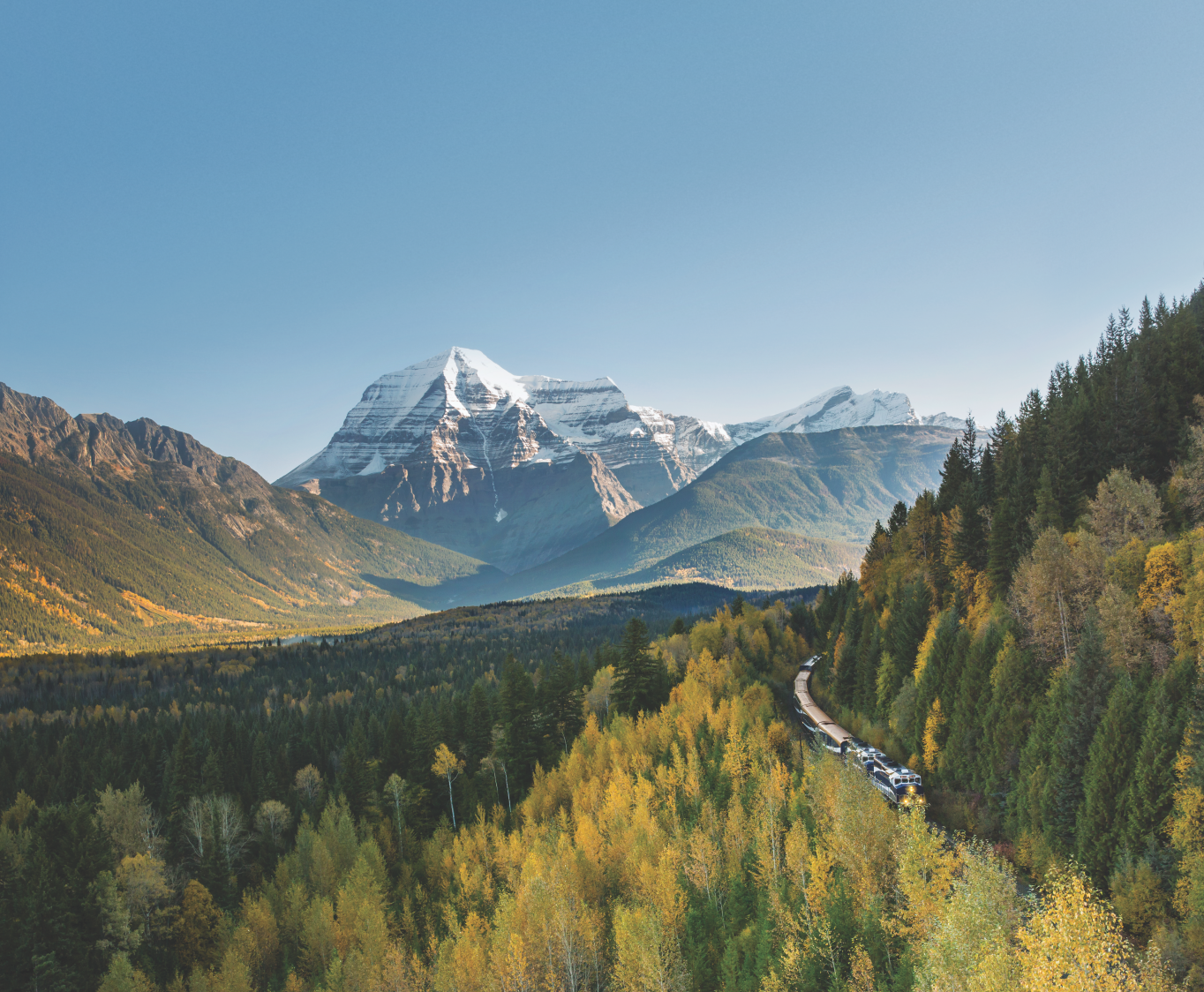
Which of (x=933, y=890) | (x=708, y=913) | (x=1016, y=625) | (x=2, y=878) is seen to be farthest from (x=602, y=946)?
(x=2, y=878)

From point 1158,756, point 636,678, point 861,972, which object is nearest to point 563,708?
point 636,678

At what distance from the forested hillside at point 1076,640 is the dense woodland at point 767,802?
31 centimetres

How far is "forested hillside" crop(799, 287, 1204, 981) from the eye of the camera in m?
49.3

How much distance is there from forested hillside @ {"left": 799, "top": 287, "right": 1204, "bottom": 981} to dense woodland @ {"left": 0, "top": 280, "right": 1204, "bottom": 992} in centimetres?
31

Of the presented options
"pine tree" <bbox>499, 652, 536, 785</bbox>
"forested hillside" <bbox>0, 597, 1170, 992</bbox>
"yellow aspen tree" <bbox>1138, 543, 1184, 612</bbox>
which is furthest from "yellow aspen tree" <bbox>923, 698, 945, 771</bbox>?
"pine tree" <bbox>499, 652, 536, 785</bbox>

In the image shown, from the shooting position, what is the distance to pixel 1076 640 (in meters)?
64.8

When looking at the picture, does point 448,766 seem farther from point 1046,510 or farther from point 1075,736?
point 1046,510

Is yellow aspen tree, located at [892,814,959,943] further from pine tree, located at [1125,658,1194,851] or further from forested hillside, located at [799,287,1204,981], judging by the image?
pine tree, located at [1125,658,1194,851]

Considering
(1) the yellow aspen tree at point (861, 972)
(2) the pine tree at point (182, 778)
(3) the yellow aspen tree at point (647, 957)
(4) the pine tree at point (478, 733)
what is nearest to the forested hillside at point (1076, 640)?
(1) the yellow aspen tree at point (861, 972)

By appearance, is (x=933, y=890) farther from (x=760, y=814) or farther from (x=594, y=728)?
(x=594, y=728)

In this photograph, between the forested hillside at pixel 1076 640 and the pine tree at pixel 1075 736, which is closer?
the forested hillside at pixel 1076 640

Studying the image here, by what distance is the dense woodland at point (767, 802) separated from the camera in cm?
4788

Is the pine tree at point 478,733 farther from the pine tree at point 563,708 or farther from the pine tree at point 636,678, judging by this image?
the pine tree at point 636,678

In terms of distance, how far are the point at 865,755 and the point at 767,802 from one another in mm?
14452
